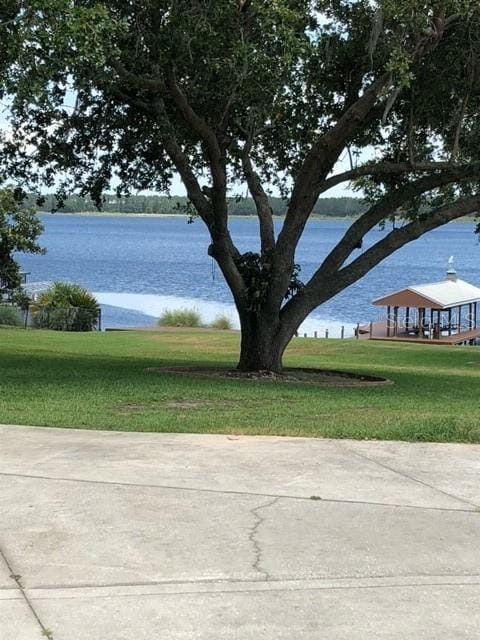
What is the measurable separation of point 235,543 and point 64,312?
119 ft

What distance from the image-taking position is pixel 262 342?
53.0ft

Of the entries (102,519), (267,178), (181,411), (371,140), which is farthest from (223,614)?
(267,178)

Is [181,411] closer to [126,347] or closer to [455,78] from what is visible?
[455,78]

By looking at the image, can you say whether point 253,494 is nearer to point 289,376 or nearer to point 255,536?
point 255,536

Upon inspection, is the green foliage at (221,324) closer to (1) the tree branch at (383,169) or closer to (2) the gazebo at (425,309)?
(2) the gazebo at (425,309)

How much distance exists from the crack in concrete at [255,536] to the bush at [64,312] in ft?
115

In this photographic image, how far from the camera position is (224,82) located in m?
13.0

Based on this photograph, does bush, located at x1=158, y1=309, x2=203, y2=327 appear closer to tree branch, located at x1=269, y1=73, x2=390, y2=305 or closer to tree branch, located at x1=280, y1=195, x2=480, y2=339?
tree branch, located at x1=280, y1=195, x2=480, y2=339

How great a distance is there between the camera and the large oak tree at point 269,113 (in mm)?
11648

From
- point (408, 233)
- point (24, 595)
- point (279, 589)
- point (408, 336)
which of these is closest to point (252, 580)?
point (279, 589)

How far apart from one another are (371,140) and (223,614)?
44.7 feet

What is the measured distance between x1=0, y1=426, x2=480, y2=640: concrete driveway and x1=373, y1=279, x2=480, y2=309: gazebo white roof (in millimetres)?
36553

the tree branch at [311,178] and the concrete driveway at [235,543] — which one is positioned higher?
the tree branch at [311,178]

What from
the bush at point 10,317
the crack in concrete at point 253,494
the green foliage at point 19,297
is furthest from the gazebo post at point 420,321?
the crack in concrete at point 253,494
